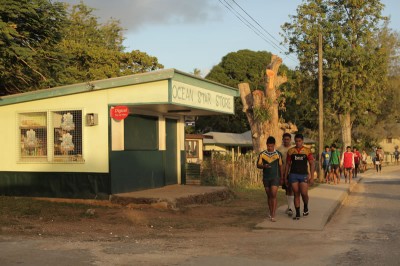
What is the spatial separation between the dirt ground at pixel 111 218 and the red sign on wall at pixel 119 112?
7.51ft

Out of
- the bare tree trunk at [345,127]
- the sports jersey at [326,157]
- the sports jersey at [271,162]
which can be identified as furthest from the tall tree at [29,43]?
the bare tree trunk at [345,127]

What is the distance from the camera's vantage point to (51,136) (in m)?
15.2

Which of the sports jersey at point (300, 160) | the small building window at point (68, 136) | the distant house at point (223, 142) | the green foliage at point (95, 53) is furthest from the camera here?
the distant house at point (223, 142)

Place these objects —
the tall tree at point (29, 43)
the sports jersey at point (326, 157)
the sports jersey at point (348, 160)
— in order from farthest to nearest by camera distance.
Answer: the sports jersey at point (326, 157)
the sports jersey at point (348, 160)
the tall tree at point (29, 43)

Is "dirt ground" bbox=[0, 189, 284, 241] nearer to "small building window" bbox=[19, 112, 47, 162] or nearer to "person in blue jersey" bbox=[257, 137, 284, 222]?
"person in blue jersey" bbox=[257, 137, 284, 222]

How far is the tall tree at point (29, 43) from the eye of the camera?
17.1 m

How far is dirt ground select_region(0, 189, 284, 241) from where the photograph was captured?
34.5 feet

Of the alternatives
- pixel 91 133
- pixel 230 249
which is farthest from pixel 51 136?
pixel 230 249

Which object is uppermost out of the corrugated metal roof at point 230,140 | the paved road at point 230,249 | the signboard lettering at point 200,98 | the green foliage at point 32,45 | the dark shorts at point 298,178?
the green foliage at point 32,45

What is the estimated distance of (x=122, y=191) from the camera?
1477cm

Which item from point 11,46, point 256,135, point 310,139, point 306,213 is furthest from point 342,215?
point 310,139

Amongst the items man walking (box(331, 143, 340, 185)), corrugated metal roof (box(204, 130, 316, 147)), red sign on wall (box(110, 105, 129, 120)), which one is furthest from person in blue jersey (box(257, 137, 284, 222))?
corrugated metal roof (box(204, 130, 316, 147))

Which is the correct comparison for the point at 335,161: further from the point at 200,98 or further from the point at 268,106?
the point at 200,98

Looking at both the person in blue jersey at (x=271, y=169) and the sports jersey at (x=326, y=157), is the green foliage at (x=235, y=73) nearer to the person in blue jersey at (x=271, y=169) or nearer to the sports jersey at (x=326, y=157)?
the sports jersey at (x=326, y=157)
